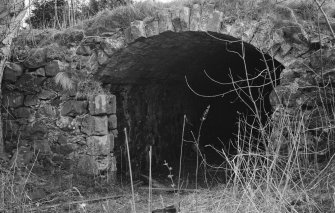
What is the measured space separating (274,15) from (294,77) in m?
0.80

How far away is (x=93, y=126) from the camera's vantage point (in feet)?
18.8

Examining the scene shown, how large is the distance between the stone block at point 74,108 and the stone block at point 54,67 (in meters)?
0.47

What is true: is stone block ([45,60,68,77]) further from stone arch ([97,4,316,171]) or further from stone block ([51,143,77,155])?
stone block ([51,143,77,155])

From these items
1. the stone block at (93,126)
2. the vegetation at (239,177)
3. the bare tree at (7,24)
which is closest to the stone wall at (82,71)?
the stone block at (93,126)

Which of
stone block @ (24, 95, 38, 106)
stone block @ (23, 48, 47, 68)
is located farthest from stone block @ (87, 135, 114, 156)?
stone block @ (23, 48, 47, 68)

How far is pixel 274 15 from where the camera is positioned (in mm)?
4949

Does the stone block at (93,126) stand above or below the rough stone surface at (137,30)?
below

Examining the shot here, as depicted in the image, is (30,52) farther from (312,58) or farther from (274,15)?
(312,58)

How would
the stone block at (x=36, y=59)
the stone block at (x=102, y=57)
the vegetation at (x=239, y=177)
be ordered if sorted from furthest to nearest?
the stone block at (x=36, y=59)
the stone block at (x=102, y=57)
the vegetation at (x=239, y=177)

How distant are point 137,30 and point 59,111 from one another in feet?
5.35

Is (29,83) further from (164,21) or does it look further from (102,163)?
(164,21)

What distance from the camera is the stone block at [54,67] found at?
5857 millimetres

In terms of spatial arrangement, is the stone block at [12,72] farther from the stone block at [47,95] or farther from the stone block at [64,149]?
the stone block at [64,149]

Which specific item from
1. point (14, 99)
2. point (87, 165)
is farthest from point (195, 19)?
point (14, 99)
